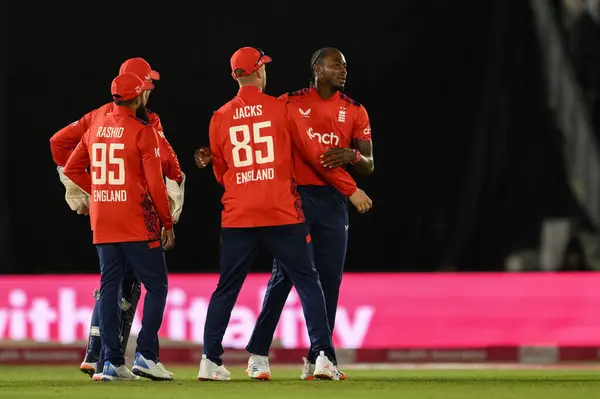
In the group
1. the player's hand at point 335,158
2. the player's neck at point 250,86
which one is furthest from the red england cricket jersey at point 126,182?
A: the player's hand at point 335,158

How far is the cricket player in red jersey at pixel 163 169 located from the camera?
8453 millimetres

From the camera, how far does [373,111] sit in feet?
59.4

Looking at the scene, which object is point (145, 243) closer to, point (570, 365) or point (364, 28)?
point (570, 365)

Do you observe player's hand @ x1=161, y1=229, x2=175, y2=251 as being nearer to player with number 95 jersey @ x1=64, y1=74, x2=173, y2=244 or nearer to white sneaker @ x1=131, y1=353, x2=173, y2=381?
player with number 95 jersey @ x1=64, y1=74, x2=173, y2=244

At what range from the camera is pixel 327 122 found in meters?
8.48

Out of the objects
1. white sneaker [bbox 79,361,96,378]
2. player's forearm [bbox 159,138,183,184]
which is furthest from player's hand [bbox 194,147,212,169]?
white sneaker [bbox 79,361,96,378]

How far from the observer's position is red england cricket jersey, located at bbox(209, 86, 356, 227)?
799 centimetres

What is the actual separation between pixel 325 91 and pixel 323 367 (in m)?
1.78

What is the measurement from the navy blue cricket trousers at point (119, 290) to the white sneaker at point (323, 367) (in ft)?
3.33

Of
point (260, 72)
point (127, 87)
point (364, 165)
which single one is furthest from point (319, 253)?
point (127, 87)

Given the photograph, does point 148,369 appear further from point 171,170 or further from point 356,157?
point 356,157

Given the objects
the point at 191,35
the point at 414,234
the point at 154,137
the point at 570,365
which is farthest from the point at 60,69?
the point at 154,137

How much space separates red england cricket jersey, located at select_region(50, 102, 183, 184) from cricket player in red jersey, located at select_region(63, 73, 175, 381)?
211mm

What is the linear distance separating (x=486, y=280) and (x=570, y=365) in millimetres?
1287
